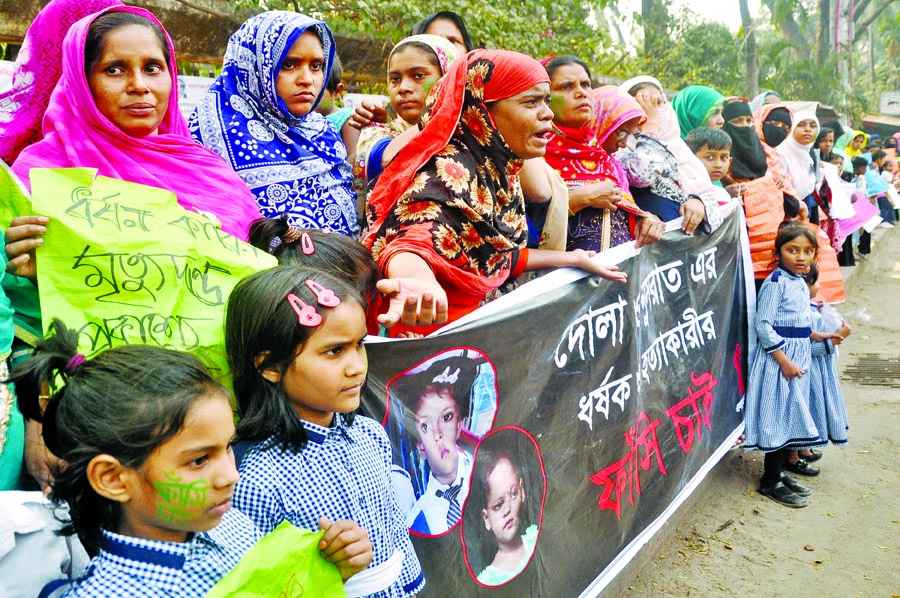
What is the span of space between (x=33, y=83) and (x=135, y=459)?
1.34m

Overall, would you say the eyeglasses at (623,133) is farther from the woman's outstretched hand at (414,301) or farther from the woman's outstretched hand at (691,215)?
the woman's outstretched hand at (414,301)

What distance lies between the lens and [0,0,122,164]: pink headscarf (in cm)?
219

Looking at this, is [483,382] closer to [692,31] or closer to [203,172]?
[203,172]

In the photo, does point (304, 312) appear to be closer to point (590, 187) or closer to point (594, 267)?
point (594, 267)

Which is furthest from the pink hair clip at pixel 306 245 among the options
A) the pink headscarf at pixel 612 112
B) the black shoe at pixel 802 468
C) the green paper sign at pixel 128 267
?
the black shoe at pixel 802 468

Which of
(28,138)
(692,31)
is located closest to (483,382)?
(28,138)

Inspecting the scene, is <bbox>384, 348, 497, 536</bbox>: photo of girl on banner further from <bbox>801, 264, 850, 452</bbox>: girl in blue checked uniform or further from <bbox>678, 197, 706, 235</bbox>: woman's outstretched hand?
<bbox>801, 264, 850, 452</bbox>: girl in blue checked uniform

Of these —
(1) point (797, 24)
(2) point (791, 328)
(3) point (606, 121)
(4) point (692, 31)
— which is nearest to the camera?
(3) point (606, 121)

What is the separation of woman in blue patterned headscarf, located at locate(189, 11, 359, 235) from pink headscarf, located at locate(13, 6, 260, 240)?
413 mm

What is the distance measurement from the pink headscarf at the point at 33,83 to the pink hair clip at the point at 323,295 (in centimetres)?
101

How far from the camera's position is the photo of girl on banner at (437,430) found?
221cm

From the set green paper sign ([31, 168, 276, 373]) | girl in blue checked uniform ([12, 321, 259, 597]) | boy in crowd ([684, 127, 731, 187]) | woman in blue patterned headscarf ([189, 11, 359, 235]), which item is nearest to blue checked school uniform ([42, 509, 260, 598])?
girl in blue checked uniform ([12, 321, 259, 597])

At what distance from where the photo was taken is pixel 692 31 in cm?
1612

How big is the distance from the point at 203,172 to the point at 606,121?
2342mm
